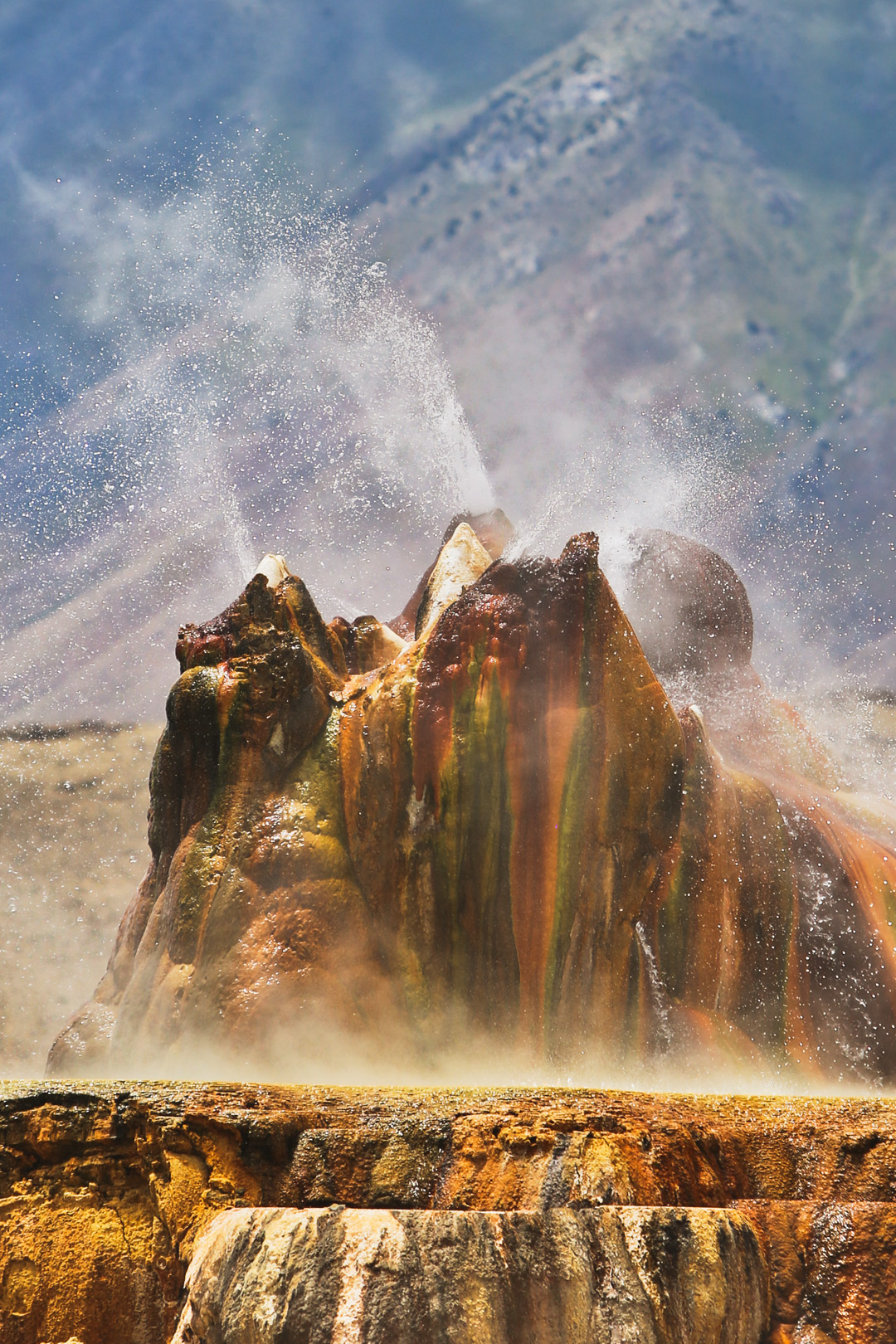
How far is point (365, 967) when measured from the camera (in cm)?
712

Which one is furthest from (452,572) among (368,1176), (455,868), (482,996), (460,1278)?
(460,1278)

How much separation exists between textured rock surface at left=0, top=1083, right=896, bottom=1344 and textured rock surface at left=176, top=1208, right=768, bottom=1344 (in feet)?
1.42

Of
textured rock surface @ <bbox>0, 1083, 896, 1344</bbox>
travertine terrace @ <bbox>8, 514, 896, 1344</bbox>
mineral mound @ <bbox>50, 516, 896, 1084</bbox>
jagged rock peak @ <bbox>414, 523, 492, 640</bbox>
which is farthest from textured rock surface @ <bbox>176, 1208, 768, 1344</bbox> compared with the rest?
jagged rock peak @ <bbox>414, 523, 492, 640</bbox>

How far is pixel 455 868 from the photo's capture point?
732 centimetres

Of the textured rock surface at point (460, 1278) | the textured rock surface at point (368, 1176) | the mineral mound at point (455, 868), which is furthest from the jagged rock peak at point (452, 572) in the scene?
the textured rock surface at point (460, 1278)

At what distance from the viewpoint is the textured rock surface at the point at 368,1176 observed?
367 cm

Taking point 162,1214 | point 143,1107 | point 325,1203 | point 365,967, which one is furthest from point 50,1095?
point 365,967

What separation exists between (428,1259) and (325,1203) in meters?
0.90

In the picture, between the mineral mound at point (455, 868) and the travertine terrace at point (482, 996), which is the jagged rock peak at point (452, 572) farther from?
the mineral mound at point (455, 868)

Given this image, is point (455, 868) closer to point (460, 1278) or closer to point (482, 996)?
point (482, 996)

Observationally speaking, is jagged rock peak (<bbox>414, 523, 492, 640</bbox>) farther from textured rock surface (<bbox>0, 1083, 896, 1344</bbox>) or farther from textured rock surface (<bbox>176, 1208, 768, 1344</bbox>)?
textured rock surface (<bbox>176, 1208, 768, 1344</bbox>)

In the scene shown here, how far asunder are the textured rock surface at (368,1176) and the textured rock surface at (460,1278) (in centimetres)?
43

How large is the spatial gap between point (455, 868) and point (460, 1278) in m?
4.31

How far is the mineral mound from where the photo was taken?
7035mm
